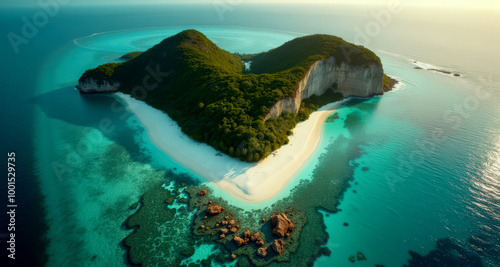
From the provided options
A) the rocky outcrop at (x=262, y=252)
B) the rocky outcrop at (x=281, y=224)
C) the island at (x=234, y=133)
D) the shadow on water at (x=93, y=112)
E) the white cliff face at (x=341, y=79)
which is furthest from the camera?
the white cliff face at (x=341, y=79)

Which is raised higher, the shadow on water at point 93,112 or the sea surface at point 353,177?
the sea surface at point 353,177

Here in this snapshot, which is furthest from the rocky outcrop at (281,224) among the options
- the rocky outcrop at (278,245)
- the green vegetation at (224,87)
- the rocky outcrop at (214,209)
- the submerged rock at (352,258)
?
the green vegetation at (224,87)

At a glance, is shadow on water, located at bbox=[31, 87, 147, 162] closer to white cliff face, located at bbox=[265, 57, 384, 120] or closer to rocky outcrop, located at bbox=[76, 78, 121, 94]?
rocky outcrop, located at bbox=[76, 78, 121, 94]

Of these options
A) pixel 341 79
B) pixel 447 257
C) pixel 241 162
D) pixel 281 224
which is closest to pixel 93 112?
pixel 241 162

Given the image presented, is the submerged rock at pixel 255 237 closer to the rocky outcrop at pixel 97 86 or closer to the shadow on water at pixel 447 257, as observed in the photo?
the shadow on water at pixel 447 257

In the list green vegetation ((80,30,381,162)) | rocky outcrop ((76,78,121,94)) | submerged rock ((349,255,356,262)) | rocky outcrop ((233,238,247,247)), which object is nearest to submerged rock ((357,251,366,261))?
submerged rock ((349,255,356,262))

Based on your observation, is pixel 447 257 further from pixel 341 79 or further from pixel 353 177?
pixel 341 79
